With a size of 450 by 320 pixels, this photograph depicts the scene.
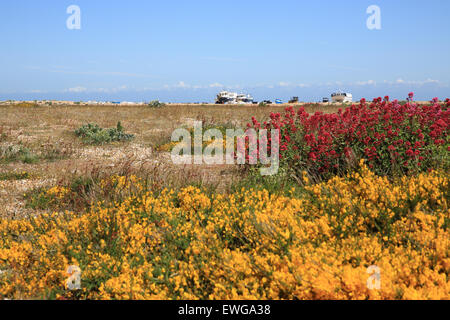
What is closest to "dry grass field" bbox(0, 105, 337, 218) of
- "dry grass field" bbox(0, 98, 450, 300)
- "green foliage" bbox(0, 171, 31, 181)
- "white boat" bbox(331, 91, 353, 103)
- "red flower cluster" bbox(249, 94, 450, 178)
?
"green foliage" bbox(0, 171, 31, 181)

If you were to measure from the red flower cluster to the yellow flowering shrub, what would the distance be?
966 mm

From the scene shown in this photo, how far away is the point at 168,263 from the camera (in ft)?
12.1

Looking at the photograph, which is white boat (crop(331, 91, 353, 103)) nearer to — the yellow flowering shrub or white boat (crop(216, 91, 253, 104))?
white boat (crop(216, 91, 253, 104))

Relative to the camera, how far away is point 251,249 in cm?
383

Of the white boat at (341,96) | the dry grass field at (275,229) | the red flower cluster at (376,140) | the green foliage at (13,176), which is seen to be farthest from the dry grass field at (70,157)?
the white boat at (341,96)

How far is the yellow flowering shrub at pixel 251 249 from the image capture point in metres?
2.96

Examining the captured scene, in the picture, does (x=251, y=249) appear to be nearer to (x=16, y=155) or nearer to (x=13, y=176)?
(x=13, y=176)

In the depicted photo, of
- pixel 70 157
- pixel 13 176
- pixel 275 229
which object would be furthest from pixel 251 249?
pixel 70 157

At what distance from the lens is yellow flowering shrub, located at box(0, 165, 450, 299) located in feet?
9.72

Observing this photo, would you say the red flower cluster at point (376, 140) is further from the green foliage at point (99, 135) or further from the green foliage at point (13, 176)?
the green foliage at point (99, 135)

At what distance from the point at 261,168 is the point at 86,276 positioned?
3949 millimetres

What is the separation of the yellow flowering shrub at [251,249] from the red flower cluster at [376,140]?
0.97 m

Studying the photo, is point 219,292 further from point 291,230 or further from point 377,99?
point 377,99
